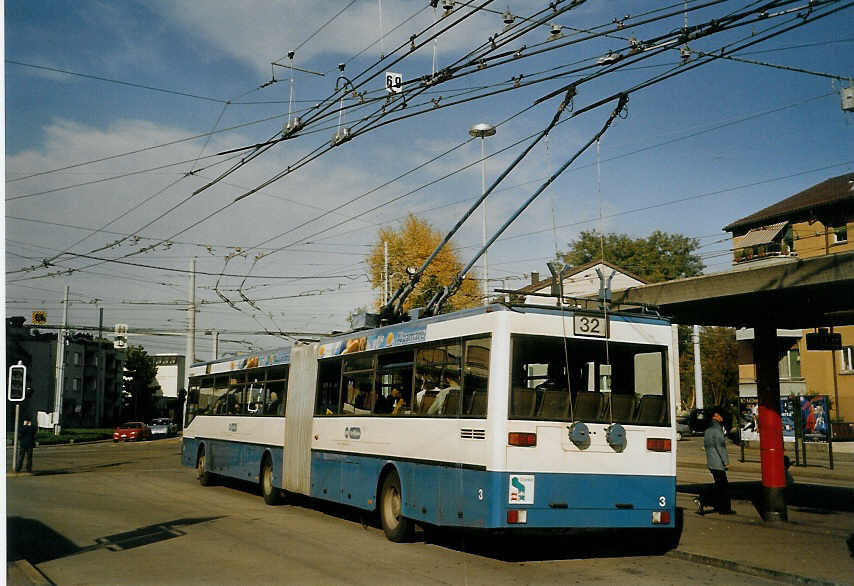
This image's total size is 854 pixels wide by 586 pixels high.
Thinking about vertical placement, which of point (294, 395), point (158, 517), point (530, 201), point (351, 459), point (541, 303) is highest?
point (530, 201)

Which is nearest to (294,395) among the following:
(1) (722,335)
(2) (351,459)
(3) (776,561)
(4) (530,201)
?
(2) (351,459)

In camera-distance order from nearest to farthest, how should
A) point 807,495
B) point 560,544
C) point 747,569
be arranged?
point 747,569 → point 560,544 → point 807,495

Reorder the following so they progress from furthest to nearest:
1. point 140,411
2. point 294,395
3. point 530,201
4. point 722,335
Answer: point 140,411
point 722,335
point 294,395
point 530,201

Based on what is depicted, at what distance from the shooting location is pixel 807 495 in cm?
1925

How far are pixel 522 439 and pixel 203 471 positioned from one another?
14.7m

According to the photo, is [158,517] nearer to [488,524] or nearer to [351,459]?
[351,459]

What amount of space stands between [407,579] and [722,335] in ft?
192

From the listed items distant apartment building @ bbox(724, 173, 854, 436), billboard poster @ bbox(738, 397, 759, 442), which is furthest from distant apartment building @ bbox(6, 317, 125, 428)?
distant apartment building @ bbox(724, 173, 854, 436)

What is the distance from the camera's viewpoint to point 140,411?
10850 cm

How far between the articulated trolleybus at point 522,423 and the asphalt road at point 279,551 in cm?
55

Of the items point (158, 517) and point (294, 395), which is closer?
point (158, 517)

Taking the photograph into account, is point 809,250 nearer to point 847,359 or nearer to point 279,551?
point 847,359

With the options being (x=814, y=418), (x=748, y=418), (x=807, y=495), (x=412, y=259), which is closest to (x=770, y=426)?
(x=807, y=495)

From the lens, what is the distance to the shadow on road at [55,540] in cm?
1112
